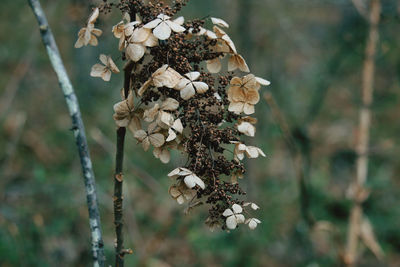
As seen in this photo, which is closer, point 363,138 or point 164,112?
point 164,112

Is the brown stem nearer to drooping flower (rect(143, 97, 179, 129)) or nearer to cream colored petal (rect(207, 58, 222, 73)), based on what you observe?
drooping flower (rect(143, 97, 179, 129))

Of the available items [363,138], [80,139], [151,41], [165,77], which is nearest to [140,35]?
[151,41]

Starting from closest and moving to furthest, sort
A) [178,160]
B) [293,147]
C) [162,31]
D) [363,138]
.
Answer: [162,31] → [178,160] → [293,147] → [363,138]

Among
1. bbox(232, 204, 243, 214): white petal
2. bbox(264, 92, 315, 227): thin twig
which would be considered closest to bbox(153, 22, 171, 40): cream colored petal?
bbox(232, 204, 243, 214): white petal

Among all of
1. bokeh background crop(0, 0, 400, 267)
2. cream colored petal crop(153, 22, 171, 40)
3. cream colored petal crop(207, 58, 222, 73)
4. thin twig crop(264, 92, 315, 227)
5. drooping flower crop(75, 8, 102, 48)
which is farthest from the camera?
bokeh background crop(0, 0, 400, 267)

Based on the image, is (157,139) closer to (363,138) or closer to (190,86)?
(190,86)

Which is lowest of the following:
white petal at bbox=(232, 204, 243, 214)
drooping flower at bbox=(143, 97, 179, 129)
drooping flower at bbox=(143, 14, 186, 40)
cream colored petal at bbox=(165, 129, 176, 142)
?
white petal at bbox=(232, 204, 243, 214)

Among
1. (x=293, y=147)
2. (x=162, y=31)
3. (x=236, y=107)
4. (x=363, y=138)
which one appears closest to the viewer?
(x=162, y=31)
